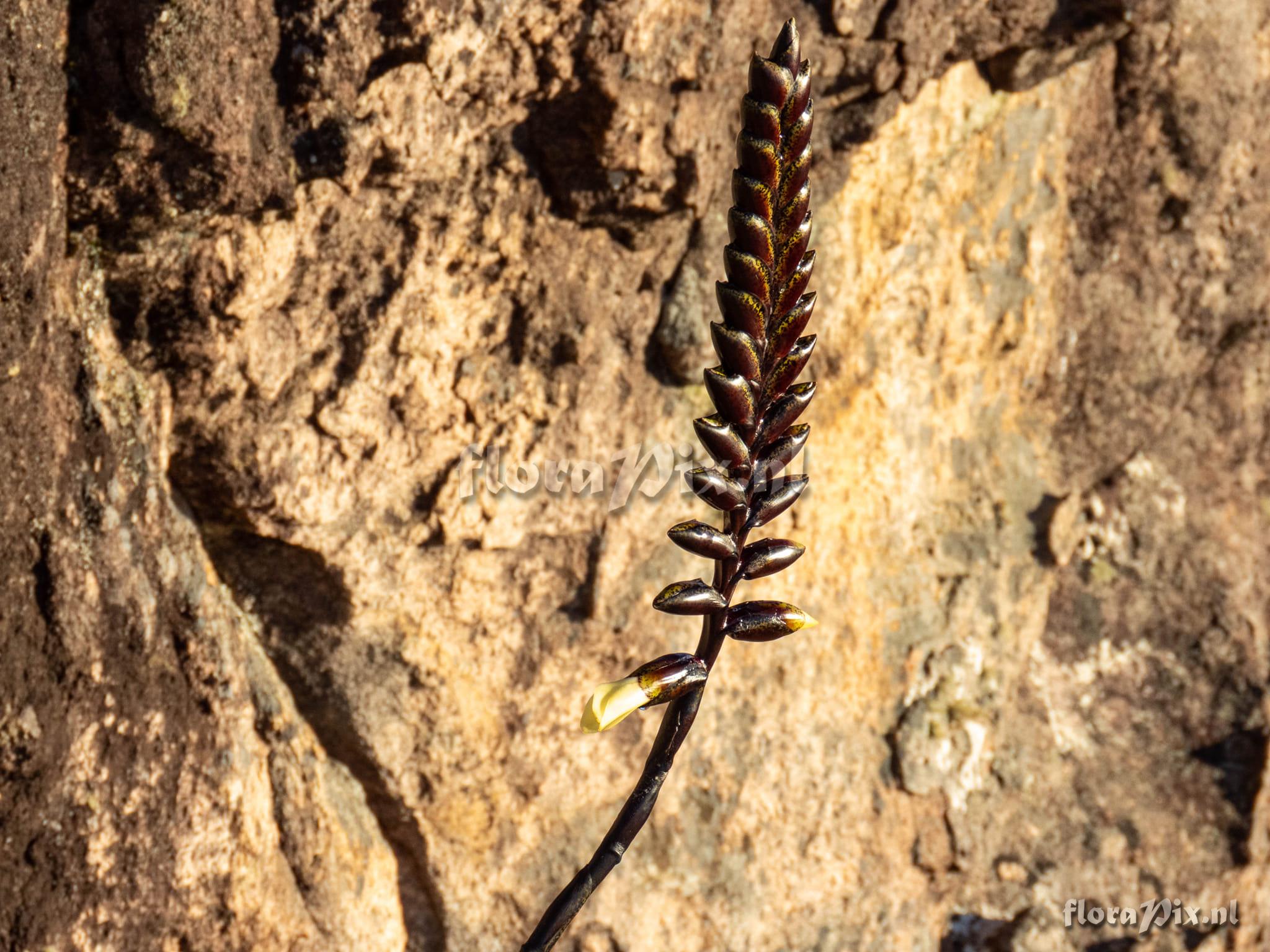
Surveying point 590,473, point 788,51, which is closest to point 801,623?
point 788,51

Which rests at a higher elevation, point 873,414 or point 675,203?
point 675,203

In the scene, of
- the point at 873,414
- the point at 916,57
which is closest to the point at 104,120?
the point at 916,57

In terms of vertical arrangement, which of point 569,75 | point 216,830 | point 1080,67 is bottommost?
point 216,830

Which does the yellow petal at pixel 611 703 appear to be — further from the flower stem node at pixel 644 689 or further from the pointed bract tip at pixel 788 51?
the pointed bract tip at pixel 788 51

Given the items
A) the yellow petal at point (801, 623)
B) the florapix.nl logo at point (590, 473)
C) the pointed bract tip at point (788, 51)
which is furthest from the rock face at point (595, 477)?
the yellow petal at point (801, 623)

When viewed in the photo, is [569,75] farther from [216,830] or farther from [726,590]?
[216,830]

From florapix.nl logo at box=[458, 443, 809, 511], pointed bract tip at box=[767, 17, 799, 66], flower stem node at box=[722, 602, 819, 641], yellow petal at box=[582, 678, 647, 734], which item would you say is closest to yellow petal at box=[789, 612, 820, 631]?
flower stem node at box=[722, 602, 819, 641]

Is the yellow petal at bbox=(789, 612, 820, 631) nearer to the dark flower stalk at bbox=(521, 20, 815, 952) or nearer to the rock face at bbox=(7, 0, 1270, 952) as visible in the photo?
the dark flower stalk at bbox=(521, 20, 815, 952)
